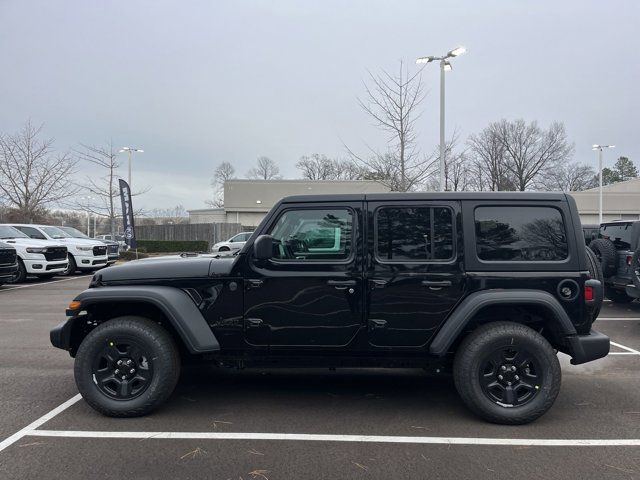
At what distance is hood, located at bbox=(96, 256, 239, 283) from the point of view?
414cm

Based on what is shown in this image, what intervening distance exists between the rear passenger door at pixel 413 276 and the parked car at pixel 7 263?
1163 centimetres

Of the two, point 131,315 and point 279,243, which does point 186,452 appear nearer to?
point 131,315

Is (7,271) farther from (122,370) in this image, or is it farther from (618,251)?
(618,251)

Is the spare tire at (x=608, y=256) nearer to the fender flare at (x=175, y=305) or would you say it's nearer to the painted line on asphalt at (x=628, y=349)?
the painted line on asphalt at (x=628, y=349)

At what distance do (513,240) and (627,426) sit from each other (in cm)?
177

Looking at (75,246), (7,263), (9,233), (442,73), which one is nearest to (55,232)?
(75,246)

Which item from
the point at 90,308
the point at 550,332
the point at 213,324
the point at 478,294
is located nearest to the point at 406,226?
the point at 478,294

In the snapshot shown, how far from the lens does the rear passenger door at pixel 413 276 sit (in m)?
4.03

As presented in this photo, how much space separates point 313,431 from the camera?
12.7ft

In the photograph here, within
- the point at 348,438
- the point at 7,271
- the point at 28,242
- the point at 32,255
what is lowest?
the point at 348,438

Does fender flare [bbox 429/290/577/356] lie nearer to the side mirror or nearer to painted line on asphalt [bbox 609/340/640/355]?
the side mirror

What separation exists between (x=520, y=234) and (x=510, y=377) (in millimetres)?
1202

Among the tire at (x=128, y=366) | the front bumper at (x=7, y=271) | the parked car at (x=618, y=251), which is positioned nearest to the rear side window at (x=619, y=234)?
the parked car at (x=618, y=251)

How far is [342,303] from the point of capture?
4.05 meters
